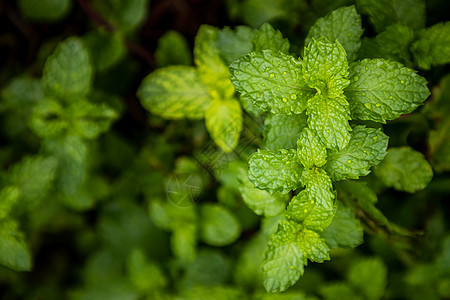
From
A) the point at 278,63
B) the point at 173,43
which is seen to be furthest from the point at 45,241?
the point at 278,63

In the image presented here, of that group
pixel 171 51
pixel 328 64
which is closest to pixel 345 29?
pixel 328 64

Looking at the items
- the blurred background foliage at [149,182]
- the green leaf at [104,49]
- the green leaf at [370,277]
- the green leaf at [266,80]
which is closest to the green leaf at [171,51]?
the blurred background foliage at [149,182]

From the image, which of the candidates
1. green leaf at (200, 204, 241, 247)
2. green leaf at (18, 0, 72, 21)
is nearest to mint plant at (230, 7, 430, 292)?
green leaf at (200, 204, 241, 247)

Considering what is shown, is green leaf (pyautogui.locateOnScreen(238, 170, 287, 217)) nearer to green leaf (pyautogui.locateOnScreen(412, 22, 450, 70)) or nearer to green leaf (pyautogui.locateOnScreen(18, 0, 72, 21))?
green leaf (pyautogui.locateOnScreen(412, 22, 450, 70))

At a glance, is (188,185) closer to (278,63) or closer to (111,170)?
(111,170)

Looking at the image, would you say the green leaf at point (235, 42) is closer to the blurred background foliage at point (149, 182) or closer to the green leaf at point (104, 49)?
the blurred background foliage at point (149, 182)
